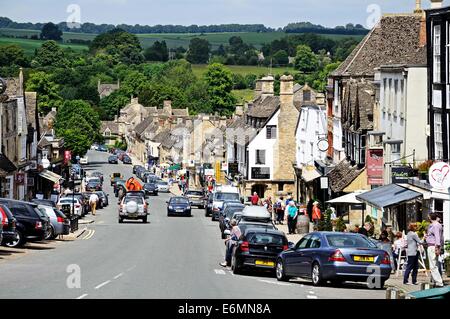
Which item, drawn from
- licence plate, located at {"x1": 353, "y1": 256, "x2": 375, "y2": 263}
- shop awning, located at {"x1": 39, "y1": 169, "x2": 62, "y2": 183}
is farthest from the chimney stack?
Result: licence plate, located at {"x1": 353, "y1": 256, "x2": 375, "y2": 263}

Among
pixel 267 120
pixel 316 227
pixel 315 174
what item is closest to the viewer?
pixel 316 227

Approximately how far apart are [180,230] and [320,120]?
68.0ft

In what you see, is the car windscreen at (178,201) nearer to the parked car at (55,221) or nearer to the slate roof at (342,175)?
the slate roof at (342,175)

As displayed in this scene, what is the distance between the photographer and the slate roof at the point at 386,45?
5831 cm

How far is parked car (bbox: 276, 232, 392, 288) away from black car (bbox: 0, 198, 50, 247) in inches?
558

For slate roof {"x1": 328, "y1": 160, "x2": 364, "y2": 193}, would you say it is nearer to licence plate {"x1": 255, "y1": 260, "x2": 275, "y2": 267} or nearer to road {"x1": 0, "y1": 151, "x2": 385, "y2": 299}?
road {"x1": 0, "y1": 151, "x2": 385, "y2": 299}

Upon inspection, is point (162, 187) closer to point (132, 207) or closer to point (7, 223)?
point (132, 207)

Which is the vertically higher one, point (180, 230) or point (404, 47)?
point (404, 47)

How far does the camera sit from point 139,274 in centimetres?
2986

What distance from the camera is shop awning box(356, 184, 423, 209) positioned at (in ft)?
129

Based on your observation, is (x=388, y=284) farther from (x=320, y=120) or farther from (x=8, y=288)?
(x=320, y=120)

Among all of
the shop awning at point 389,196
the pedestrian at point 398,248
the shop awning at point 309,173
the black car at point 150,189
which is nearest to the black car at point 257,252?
the pedestrian at point 398,248

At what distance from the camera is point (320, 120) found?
76.8m

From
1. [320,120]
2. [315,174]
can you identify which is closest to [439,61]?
[315,174]
